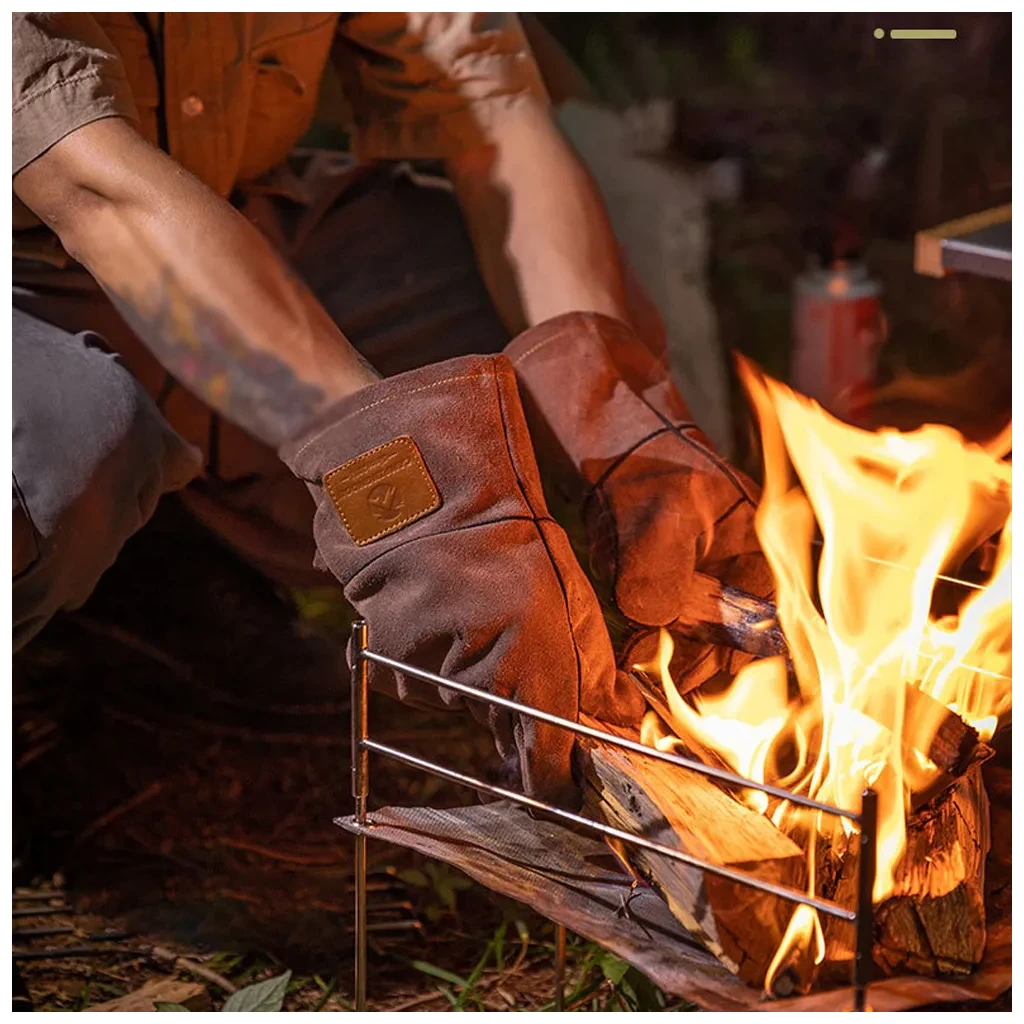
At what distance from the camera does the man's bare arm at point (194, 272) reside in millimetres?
1214

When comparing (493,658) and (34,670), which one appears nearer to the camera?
(493,658)

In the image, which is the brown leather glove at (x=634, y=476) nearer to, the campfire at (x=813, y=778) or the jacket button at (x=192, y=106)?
the campfire at (x=813, y=778)

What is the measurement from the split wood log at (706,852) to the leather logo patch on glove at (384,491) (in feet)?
→ 0.76

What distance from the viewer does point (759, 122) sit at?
1.59 m

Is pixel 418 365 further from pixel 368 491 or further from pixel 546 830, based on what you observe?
pixel 546 830

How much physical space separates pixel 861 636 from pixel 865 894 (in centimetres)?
32

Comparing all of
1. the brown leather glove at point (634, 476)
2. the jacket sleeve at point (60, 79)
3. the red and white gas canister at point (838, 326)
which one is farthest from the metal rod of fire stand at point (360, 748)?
the red and white gas canister at point (838, 326)

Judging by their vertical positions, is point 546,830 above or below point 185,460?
below

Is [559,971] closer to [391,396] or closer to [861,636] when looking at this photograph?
[861,636]

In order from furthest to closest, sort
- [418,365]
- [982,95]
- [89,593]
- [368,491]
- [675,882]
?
1. [982,95]
2. [89,593]
3. [418,365]
4. [368,491]
5. [675,882]

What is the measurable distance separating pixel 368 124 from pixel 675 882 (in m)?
0.77

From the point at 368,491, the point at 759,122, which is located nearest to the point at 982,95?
the point at 759,122

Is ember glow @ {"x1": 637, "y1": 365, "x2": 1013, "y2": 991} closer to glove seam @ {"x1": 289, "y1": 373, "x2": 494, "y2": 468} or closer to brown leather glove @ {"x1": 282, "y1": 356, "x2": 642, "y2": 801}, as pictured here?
brown leather glove @ {"x1": 282, "y1": 356, "x2": 642, "y2": 801}

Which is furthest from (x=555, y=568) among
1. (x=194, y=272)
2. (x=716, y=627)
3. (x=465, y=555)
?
(x=194, y=272)
